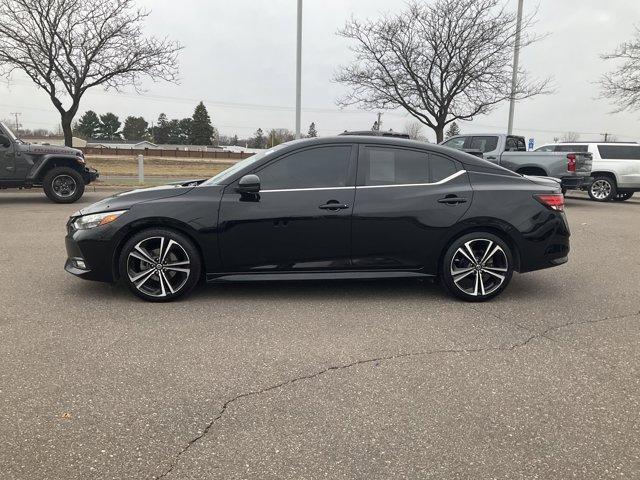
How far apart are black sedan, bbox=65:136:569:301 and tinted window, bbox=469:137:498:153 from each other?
966 centimetres

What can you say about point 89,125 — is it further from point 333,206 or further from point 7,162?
point 333,206

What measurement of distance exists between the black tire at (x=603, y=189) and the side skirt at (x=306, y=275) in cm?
1355

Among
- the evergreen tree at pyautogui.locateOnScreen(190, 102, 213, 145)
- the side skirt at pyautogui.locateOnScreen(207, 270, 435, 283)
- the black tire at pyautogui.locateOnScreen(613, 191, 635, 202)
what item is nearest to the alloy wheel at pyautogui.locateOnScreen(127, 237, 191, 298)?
the side skirt at pyautogui.locateOnScreen(207, 270, 435, 283)

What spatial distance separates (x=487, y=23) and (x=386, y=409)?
65.5ft

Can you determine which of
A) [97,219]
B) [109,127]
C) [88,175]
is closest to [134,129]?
[109,127]

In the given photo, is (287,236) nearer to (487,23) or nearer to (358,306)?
(358,306)

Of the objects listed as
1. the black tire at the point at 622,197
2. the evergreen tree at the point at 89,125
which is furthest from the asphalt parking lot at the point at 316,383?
the evergreen tree at the point at 89,125

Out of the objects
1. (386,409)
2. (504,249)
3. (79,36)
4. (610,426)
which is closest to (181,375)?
(386,409)

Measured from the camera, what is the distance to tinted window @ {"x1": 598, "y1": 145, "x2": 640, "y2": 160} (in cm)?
1566

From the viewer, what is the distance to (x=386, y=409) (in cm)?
293

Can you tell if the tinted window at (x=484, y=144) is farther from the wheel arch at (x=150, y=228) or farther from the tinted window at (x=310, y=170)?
the wheel arch at (x=150, y=228)

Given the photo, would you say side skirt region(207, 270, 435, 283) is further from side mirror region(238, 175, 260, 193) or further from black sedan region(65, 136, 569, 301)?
side mirror region(238, 175, 260, 193)

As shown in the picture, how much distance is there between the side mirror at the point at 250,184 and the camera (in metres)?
4.62

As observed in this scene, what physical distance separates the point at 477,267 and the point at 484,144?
10302mm
